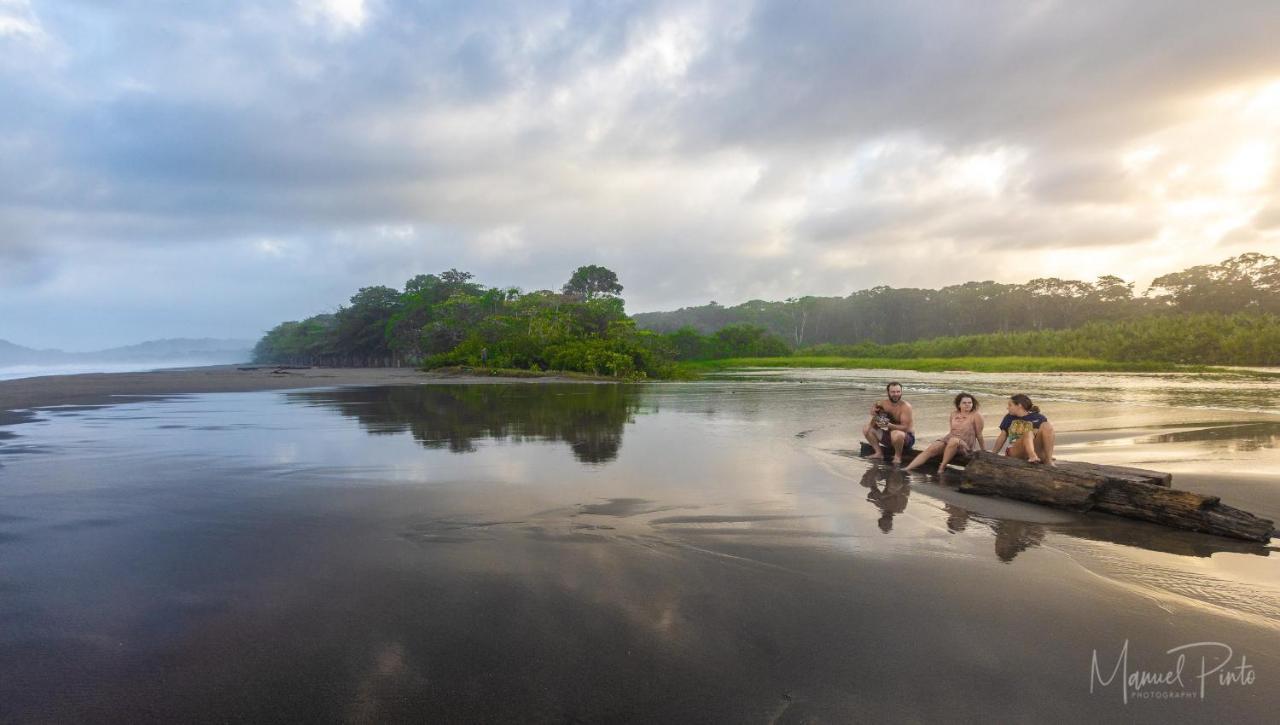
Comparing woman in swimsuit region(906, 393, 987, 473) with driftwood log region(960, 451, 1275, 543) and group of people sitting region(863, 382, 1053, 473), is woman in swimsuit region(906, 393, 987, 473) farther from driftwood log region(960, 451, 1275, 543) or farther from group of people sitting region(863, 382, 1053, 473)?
driftwood log region(960, 451, 1275, 543)

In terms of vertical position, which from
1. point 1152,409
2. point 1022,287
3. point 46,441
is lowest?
point 1152,409

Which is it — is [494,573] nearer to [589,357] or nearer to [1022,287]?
[589,357]

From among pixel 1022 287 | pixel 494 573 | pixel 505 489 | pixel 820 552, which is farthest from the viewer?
pixel 1022 287

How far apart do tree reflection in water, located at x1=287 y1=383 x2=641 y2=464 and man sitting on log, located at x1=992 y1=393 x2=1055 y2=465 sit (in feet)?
20.2

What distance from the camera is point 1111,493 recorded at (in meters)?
6.61

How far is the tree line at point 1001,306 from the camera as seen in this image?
256ft

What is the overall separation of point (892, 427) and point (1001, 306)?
113m

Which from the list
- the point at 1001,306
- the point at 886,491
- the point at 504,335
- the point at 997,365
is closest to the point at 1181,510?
the point at 886,491

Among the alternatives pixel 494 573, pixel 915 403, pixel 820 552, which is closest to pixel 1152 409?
pixel 915 403

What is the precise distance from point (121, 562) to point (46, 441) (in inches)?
372

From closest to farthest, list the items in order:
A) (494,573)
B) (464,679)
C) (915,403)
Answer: (464,679), (494,573), (915,403)

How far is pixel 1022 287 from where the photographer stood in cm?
10562

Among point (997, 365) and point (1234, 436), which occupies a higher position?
point (997, 365)
